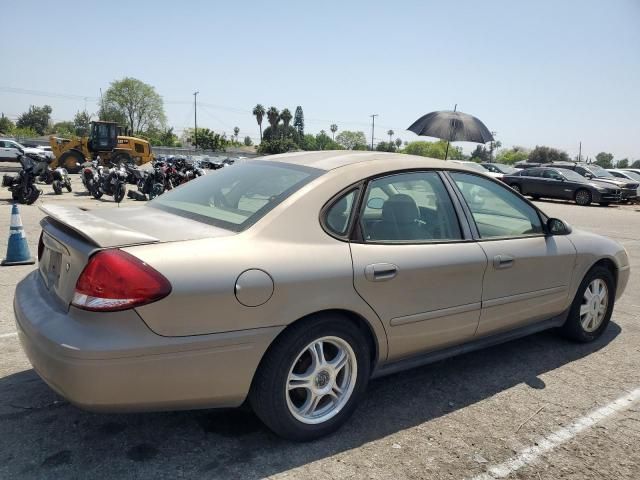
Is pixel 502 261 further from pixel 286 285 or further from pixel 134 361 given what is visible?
pixel 134 361

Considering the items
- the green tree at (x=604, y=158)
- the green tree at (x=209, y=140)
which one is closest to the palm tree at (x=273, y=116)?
the green tree at (x=209, y=140)

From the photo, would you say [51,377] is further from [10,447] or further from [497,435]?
[497,435]

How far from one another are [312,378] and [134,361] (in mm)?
906

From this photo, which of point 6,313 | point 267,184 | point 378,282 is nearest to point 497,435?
point 378,282

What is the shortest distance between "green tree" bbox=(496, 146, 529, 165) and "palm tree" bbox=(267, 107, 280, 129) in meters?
51.5

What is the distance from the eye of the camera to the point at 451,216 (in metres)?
3.34

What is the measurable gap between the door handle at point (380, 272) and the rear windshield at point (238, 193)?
592 mm

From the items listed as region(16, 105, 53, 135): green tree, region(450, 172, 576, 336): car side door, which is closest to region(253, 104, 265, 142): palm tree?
region(16, 105, 53, 135): green tree

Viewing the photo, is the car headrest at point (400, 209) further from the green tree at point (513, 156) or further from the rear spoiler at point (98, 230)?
the green tree at point (513, 156)

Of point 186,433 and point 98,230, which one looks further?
point 186,433

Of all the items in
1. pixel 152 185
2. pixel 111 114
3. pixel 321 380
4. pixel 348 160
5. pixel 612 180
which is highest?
pixel 111 114

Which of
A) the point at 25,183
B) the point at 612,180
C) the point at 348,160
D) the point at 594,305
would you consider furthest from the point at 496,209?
the point at 612,180

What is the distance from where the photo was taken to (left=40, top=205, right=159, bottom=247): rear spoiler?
2346 millimetres

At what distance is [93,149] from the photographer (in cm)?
3020
